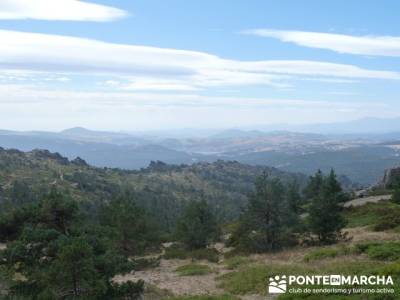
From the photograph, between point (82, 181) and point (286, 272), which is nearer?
point (286, 272)

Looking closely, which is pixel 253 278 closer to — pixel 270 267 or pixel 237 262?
pixel 270 267

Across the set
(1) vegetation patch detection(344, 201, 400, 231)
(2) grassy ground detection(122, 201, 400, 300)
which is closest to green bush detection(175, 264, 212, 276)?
(2) grassy ground detection(122, 201, 400, 300)

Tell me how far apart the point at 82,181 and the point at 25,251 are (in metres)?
140

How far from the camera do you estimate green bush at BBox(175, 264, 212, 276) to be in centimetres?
2945

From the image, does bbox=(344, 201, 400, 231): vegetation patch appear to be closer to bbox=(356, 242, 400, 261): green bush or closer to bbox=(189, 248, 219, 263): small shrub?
bbox=(356, 242, 400, 261): green bush

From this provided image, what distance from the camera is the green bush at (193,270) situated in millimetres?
29455

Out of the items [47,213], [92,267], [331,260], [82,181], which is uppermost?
[47,213]

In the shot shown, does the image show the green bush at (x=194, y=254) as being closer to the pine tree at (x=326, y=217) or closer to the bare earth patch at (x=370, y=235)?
the pine tree at (x=326, y=217)

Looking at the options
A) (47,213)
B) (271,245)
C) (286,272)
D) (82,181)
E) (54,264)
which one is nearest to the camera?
(54,264)

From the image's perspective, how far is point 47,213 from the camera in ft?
66.4

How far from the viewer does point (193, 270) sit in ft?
98.9

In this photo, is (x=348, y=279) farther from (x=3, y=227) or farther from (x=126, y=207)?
(x=126, y=207)

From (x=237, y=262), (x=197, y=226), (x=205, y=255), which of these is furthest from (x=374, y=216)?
(x=237, y=262)

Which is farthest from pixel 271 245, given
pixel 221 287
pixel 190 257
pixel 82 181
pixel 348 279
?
pixel 82 181
